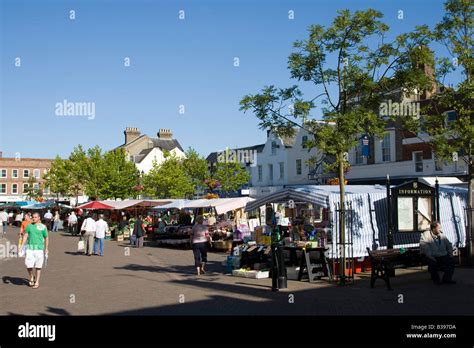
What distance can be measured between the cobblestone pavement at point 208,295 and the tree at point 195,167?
42.1m

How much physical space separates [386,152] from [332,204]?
21659 millimetres

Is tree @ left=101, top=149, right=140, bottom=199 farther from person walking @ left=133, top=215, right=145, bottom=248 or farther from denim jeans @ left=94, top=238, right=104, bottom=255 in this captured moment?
denim jeans @ left=94, top=238, right=104, bottom=255

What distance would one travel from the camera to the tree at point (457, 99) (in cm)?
1527

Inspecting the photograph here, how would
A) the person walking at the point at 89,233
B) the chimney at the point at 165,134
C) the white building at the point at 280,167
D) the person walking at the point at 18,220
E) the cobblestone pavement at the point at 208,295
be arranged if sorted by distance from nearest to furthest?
1. the cobblestone pavement at the point at 208,295
2. the person walking at the point at 89,233
3. the white building at the point at 280,167
4. the person walking at the point at 18,220
5. the chimney at the point at 165,134

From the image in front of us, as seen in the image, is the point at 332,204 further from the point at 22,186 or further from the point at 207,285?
the point at 22,186

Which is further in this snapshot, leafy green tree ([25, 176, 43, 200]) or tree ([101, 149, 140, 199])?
leafy green tree ([25, 176, 43, 200])

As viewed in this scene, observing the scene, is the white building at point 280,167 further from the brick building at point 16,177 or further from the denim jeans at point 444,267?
the brick building at point 16,177

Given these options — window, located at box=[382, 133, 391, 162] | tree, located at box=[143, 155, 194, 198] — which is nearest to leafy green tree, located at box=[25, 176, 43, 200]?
tree, located at box=[143, 155, 194, 198]

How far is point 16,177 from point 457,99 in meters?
80.1

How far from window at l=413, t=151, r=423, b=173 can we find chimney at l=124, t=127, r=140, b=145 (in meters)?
50.9

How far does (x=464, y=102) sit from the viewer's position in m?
15.7

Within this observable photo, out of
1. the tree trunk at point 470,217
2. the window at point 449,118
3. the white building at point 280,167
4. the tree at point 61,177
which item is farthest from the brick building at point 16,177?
the tree trunk at point 470,217

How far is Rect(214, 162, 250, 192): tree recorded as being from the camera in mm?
53406

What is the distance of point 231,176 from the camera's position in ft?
178
